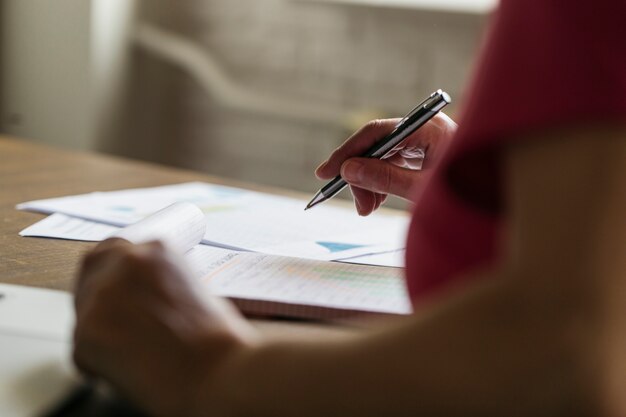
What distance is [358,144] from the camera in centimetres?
108

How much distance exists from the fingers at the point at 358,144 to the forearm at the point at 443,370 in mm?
596

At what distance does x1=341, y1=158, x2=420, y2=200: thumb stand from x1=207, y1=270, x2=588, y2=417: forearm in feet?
1.92

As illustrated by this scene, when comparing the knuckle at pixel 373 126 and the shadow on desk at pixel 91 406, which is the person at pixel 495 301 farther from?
the knuckle at pixel 373 126

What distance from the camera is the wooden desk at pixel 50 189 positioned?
2.86ft

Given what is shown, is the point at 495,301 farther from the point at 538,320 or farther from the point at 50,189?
the point at 50,189

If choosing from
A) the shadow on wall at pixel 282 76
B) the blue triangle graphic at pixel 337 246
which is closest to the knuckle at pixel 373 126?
the blue triangle graphic at pixel 337 246

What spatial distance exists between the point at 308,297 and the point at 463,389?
0.37 metres

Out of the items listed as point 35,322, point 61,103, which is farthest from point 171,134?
point 35,322

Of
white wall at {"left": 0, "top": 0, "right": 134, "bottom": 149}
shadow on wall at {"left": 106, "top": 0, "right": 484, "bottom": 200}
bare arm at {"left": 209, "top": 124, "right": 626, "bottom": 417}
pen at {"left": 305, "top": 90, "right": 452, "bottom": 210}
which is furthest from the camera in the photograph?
white wall at {"left": 0, "top": 0, "right": 134, "bottom": 149}

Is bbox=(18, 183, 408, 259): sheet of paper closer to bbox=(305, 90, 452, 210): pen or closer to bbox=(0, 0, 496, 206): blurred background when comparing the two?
bbox=(305, 90, 452, 210): pen

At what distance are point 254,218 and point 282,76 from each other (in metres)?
1.67

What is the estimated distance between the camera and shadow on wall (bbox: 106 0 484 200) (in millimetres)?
2674

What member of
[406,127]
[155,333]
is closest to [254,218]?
[406,127]

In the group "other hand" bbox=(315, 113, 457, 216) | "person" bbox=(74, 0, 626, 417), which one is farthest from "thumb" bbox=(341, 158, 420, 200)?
"person" bbox=(74, 0, 626, 417)
